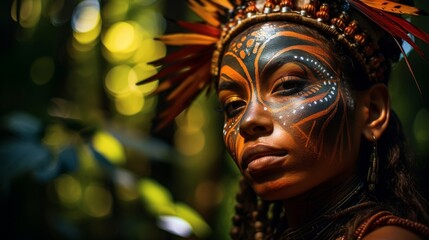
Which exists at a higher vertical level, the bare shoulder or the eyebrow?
the eyebrow

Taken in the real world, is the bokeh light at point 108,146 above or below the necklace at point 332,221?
below

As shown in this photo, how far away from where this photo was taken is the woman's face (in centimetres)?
152

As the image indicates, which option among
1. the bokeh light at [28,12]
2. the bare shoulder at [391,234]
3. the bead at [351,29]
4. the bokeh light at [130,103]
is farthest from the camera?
the bokeh light at [130,103]

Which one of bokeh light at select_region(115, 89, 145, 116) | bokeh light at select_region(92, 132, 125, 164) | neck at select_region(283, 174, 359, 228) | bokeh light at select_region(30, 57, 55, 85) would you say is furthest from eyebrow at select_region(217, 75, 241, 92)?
bokeh light at select_region(115, 89, 145, 116)

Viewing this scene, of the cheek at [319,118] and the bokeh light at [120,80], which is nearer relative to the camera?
the cheek at [319,118]

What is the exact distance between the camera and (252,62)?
162cm

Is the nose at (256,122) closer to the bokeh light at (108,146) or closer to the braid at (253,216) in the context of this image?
the braid at (253,216)

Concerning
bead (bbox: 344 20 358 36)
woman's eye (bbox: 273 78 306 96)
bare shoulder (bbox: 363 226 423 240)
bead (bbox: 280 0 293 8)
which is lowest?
bare shoulder (bbox: 363 226 423 240)

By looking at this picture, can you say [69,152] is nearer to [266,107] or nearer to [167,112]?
[167,112]

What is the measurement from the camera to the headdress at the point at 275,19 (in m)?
1.58

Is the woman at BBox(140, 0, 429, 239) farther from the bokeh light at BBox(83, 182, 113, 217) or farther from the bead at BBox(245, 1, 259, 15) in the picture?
the bokeh light at BBox(83, 182, 113, 217)

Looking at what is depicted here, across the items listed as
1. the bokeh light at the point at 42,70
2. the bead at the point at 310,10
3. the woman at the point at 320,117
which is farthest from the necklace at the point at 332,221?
the bokeh light at the point at 42,70

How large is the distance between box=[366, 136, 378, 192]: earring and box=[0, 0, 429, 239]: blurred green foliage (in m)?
0.30

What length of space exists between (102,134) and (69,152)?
20 cm
